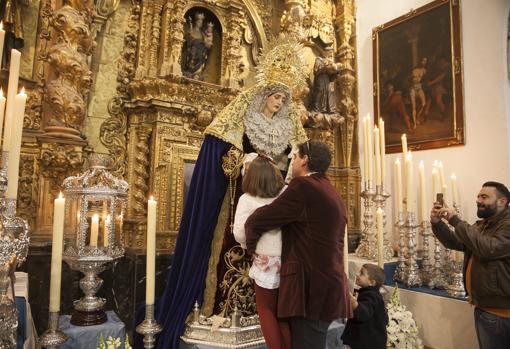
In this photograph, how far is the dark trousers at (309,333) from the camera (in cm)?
191

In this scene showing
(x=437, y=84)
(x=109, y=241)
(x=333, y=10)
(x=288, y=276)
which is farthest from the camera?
(x=333, y=10)

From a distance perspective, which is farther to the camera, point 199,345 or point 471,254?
point 471,254

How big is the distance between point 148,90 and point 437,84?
11.7 feet

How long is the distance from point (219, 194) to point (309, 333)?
1.16m

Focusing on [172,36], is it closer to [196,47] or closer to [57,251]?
[196,47]

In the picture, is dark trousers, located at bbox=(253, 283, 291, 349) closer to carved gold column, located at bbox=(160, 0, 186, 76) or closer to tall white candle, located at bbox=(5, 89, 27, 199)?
tall white candle, located at bbox=(5, 89, 27, 199)

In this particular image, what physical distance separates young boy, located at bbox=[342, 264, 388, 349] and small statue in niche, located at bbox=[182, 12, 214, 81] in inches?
125

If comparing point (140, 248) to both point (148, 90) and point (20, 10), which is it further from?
point (20, 10)

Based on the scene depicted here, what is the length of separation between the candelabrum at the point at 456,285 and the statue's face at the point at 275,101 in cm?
224

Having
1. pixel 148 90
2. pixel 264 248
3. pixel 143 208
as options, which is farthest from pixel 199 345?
pixel 148 90

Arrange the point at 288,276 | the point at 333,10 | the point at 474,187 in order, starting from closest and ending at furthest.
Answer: the point at 288,276 → the point at 474,187 → the point at 333,10

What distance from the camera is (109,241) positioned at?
2.73 metres

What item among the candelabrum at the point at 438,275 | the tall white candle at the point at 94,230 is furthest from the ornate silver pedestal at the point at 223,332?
the candelabrum at the point at 438,275

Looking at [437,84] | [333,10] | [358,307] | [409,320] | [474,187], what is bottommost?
[409,320]
